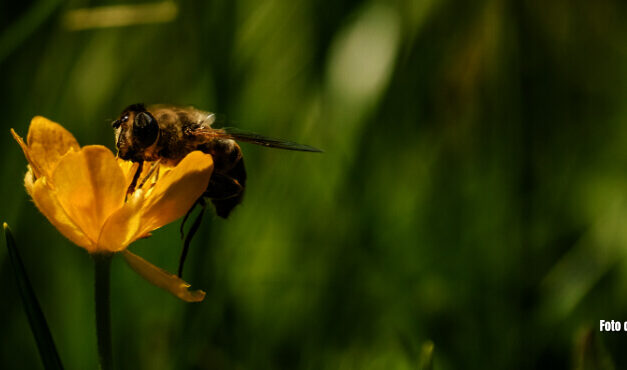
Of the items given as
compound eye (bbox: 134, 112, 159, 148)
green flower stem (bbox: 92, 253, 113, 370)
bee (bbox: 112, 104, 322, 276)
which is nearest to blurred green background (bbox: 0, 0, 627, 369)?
bee (bbox: 112, 104, 322, 276)

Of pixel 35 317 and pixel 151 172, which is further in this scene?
pixel 151 172

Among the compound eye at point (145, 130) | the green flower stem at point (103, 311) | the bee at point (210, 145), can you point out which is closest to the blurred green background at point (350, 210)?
the bee at point (210, 145)

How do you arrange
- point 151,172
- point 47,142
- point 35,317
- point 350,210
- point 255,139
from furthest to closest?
point 350,210 → point 255,139 → point 151,172 → point 47,142 → point 35,317

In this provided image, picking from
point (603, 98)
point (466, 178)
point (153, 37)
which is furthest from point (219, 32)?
point (603, 98)

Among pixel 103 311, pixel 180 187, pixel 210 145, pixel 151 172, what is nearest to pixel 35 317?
pixel 103 311

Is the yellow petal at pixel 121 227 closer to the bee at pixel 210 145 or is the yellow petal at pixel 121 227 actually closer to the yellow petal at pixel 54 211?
the yellow petal at pixel 54 211

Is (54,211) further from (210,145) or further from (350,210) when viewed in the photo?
(350,210)

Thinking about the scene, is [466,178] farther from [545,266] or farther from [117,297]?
[117,297]
